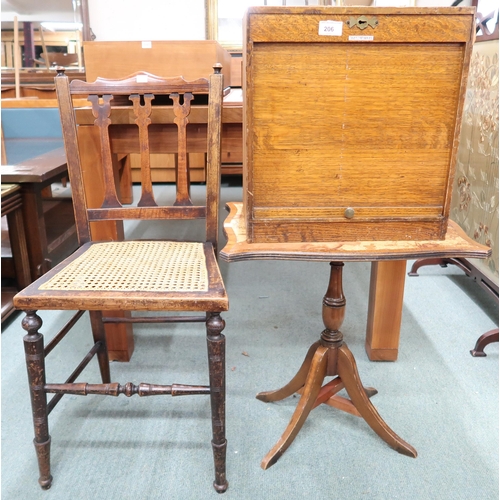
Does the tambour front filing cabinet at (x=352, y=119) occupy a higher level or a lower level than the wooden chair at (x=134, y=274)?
higher

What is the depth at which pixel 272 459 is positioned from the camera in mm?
1184

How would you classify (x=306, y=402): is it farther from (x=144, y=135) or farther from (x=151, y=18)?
(x=151, y=18)

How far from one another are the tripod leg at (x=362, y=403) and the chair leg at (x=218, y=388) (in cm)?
34

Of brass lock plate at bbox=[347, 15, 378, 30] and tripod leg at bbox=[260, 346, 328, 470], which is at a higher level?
brass lock plate at bbox=[347, 15, 378, 30]

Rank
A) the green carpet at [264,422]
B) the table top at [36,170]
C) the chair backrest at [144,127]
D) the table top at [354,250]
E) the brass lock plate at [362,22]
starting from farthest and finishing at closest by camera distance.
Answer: the table top at [36,170] < the chair backrest at [144,127] < the green carpet at [264,422] < the table top at [354,250] < the brass lock plate at [362,22]

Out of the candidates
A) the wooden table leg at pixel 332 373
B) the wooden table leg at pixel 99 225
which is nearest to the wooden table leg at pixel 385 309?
the wooden table leg at pixel 332 373

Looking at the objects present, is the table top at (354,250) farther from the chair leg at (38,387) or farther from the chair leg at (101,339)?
the chair leg at (101,339)

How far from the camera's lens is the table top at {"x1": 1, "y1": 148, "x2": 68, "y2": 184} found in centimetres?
191

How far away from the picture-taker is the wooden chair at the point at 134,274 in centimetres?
100

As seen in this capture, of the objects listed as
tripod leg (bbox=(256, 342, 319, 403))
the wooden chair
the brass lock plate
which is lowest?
tripod leg (bbox=(256, 342, 319, 403))

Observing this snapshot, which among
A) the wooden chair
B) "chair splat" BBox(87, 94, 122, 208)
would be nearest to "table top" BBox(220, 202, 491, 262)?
the wooden chair

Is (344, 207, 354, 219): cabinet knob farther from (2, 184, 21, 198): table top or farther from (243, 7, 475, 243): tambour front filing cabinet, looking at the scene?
(2, 184, 21, 198): table top

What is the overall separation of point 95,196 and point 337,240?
871 mm

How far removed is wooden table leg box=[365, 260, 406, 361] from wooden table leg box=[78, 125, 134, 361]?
83 centimetres
